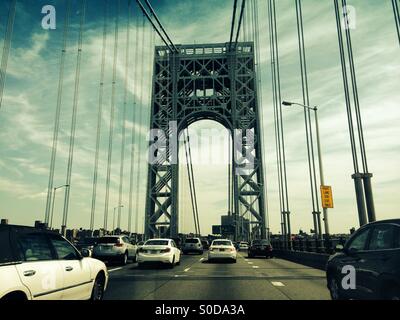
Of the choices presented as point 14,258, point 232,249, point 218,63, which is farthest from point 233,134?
point 14,258

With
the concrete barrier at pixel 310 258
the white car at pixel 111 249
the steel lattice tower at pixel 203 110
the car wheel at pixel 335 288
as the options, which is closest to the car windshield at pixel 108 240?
the white car at pixel 111 249

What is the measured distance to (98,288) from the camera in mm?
7258

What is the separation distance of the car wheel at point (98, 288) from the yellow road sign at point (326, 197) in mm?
15849

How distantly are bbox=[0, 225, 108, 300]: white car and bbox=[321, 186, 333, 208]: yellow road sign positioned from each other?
1618cm

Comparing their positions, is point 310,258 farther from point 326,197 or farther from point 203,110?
point 203,110

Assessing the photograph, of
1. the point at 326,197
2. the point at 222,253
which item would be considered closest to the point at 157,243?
the point at 222,253

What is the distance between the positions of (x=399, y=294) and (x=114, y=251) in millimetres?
16491

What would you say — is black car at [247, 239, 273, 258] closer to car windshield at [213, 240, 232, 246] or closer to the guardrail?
the guardrail

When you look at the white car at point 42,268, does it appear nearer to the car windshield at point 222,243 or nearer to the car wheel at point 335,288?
the car wheel at point 335,288

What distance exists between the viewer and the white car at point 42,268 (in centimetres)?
456

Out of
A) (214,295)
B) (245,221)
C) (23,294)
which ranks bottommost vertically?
(214,295)
